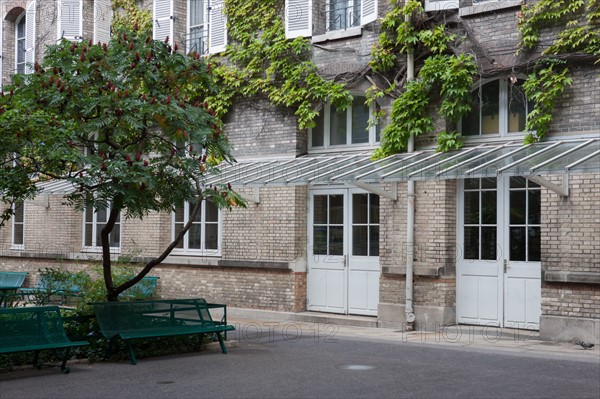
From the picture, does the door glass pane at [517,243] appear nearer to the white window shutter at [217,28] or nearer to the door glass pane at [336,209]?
the door glass pane at [336,209]

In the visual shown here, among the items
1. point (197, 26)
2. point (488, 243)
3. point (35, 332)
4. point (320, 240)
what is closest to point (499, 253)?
point (488, 243)

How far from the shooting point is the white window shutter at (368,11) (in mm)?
14641

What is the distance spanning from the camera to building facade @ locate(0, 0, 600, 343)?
1218cm

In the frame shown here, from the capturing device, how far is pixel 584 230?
12047 millimetres

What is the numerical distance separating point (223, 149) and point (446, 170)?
125 inches

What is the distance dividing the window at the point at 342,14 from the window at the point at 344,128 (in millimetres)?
1463

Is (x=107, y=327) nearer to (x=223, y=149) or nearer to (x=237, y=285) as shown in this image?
(x=223, y=149)

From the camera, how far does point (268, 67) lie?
52.9ft

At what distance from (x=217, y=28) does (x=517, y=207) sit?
745 cm

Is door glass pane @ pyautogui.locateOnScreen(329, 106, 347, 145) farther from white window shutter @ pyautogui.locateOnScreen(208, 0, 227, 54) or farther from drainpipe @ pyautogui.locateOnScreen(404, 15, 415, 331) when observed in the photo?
white window shutter @ pyautogui.locateOnScreen(208, 0, 227, 54)

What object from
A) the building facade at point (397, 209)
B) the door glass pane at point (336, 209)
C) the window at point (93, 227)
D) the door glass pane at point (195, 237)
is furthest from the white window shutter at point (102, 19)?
the door glass pane at point (336, 209)

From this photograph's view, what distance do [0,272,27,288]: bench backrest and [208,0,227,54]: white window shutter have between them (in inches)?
299

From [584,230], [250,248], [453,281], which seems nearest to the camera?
[584,230]

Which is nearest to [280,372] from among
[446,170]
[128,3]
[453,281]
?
[446,170]
